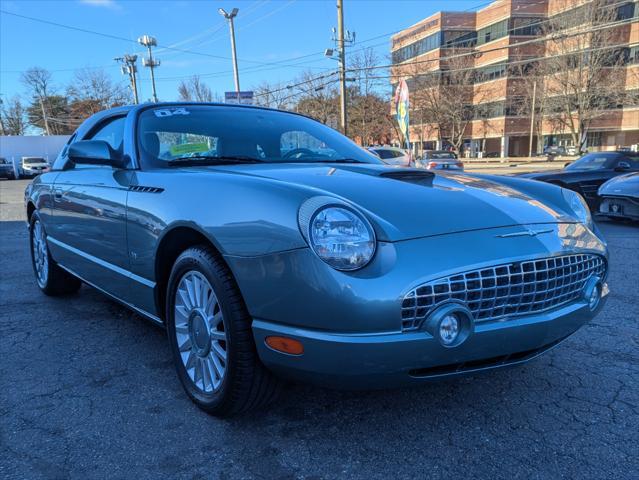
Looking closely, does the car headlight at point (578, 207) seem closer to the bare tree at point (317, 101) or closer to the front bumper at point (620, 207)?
the front bumper at point (620, 207)

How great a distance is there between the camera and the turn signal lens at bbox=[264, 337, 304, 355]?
6.08ft

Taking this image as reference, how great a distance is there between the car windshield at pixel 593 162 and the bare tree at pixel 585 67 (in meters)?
32.1

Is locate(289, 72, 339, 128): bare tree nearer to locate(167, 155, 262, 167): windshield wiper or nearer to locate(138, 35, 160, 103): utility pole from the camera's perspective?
locate(138, 35, 160, 103): utility pole

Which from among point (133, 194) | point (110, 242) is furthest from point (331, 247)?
point (110, 242)

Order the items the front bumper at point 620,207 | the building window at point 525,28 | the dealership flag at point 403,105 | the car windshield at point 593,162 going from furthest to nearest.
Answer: the building window at point 525,28, the dealership flag at point 403,105, the car windshield at point 593,162, the front bumper at point 620,207

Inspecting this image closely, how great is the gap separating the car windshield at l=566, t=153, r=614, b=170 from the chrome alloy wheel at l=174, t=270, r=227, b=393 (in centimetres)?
961

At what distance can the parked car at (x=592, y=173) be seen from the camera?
30.2 feet

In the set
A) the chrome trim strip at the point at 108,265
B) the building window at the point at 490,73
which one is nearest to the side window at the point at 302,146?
the chrome trim strip at the point at 108,265

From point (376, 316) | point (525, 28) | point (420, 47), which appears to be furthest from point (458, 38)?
point (376, 316)

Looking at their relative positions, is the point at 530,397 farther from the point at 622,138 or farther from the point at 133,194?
the point at 622,138

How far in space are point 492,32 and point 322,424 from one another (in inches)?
2347

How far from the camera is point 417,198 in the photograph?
2.15 metres

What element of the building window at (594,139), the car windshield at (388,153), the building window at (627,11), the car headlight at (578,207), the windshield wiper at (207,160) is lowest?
the building window at (594,139)

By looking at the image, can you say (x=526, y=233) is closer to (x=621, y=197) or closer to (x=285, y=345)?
(x=285, y=345)
